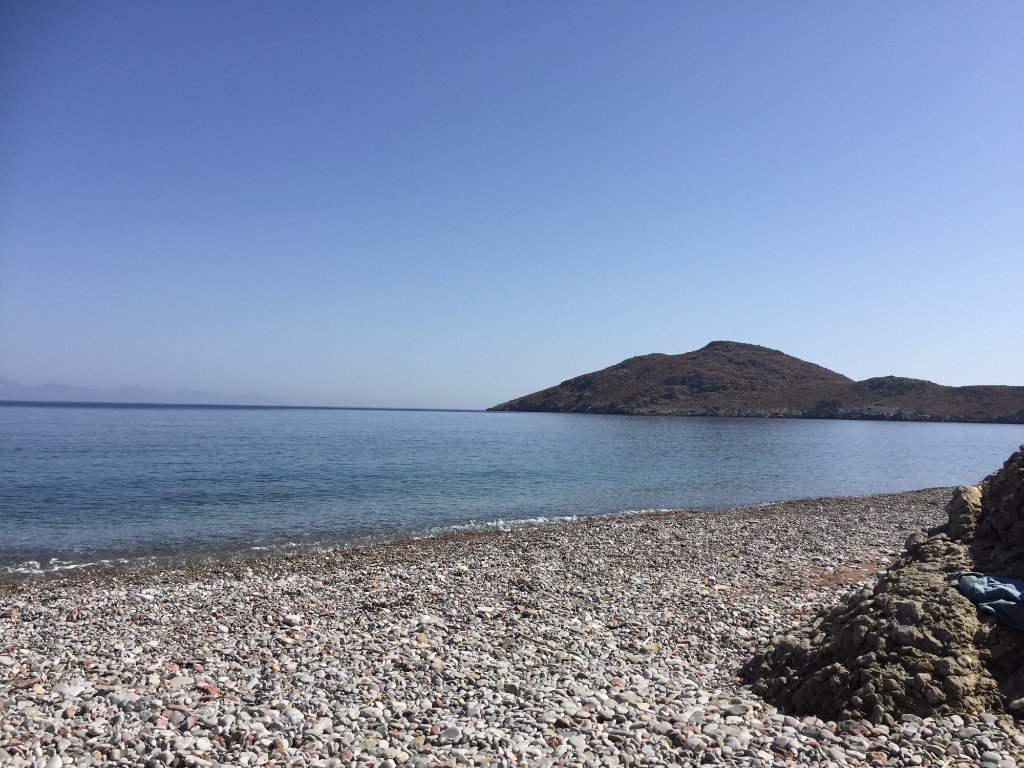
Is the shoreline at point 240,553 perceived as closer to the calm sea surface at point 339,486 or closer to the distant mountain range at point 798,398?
the calm sea surface at point 339,486

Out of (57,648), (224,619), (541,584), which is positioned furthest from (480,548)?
(57,648)

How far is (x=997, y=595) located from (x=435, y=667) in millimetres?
7320

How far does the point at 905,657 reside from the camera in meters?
7.04

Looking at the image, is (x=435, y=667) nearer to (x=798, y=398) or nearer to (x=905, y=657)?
(x=905, y=657)

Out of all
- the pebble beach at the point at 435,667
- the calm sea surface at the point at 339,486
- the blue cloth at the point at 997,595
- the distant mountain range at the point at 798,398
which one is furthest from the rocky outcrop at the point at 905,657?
the distant mountain range at the point at 798,398

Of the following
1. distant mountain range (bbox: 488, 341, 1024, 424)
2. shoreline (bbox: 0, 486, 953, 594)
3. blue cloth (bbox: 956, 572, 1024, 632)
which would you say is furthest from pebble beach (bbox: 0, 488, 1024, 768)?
distant mountain range (bbox: 488, 341, 1024, 424)

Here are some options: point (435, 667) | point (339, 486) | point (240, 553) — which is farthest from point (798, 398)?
point (435, 667)

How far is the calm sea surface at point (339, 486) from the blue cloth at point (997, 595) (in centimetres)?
1696

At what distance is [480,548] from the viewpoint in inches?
725

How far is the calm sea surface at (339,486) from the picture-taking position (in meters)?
20.6

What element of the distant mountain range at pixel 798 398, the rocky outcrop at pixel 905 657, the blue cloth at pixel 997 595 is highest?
the distant mountain range at pixel 798 398

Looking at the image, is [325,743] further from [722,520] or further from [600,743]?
[722,520]

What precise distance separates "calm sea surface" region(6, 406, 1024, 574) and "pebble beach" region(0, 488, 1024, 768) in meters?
4.51

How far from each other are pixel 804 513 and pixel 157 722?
2495cm
